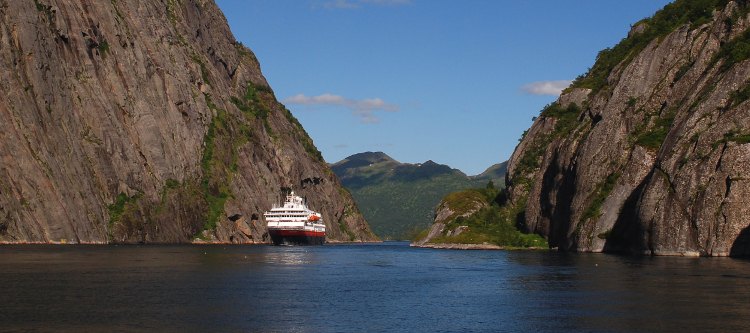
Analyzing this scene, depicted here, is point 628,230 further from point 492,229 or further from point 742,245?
point 492,229

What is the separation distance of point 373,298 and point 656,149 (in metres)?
72.5

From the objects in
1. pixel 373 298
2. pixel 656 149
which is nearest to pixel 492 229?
pixel 656 149

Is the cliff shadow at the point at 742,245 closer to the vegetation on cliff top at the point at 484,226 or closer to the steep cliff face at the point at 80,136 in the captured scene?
the vegetation on cliff top at the point at 484,226

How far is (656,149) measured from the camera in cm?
12631

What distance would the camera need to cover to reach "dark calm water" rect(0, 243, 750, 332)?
1918 inches

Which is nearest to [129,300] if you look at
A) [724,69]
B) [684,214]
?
[684,214]

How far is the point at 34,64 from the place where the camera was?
158 meters

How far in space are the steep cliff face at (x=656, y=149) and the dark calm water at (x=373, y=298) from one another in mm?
9902

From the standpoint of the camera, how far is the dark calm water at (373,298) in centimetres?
4872

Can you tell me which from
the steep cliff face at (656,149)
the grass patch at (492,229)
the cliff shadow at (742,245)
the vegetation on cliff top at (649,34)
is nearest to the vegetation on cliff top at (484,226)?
the grass patch at (492,229)

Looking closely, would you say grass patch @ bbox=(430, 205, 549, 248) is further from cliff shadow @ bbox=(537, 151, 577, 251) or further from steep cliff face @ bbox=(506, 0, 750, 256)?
cliff shadow @ bbox=(537, 151, 577, 251)

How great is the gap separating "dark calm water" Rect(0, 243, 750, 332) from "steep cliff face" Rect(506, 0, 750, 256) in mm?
9902

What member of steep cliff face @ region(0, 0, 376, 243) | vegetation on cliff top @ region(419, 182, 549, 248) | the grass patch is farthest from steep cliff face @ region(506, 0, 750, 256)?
steep cliff face @ region(0, 0, 376, 243)

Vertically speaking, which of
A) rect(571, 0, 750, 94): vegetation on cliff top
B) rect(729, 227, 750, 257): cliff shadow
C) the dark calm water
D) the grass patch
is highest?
rect(571, 0, 750, 94): vegetation on cliff top
